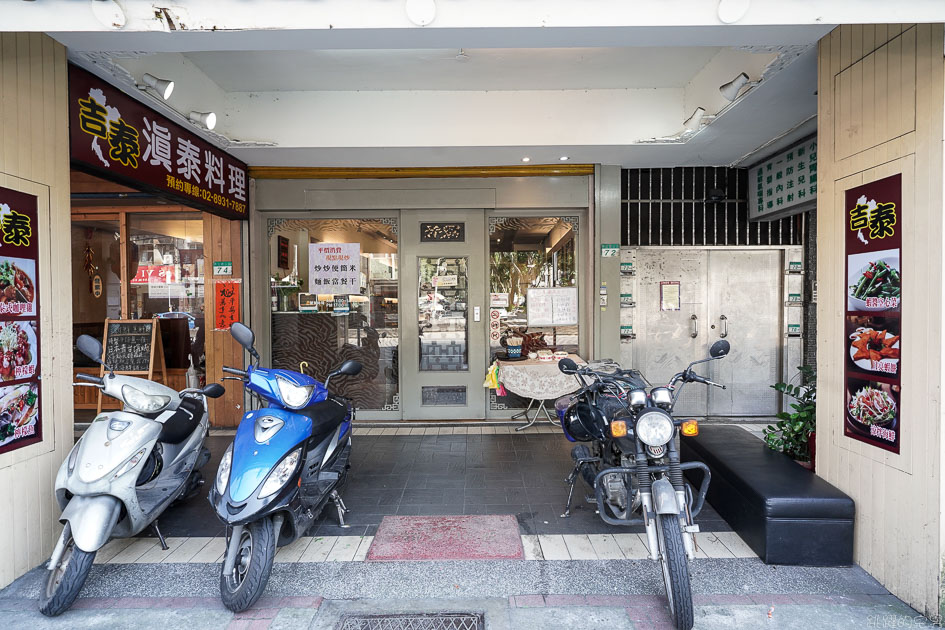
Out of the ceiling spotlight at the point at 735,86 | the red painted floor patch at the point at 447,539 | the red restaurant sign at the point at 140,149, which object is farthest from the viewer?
the ceiling spotlight at the point at 735,86

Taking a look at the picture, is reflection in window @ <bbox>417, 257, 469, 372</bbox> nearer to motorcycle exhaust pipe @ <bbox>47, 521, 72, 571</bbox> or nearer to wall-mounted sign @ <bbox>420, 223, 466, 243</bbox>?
wall-mounted sign @ <bbox>420, 223, 466, 243</bbox>

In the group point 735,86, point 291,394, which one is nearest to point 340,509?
point 291,394

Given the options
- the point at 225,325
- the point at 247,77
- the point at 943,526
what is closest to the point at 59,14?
the point at 247,77

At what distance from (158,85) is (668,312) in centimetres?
536

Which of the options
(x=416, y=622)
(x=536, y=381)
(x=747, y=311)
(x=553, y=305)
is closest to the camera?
(x=416, y=622)

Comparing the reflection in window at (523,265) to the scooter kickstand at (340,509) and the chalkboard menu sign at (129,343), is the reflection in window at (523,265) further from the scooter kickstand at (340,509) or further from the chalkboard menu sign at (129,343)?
the chalkboard menu sign at (129,343)

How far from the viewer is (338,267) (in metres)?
5.73

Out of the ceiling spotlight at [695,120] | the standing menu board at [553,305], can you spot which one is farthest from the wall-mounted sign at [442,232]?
the ceiling spotlight at [695,120]

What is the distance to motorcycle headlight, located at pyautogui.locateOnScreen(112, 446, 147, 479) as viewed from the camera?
8.13 feet

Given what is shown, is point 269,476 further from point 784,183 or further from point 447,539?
point 784,183

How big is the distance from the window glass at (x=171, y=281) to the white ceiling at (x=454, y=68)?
1.85m

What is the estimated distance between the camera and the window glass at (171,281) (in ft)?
18.4

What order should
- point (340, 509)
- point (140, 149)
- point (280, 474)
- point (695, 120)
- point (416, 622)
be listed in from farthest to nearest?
point (695, 120) → point (140, 149) → point (340, 509) → point (280, 474) → point (416, 622)

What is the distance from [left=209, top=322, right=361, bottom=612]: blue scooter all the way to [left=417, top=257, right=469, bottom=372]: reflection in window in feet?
9.45
